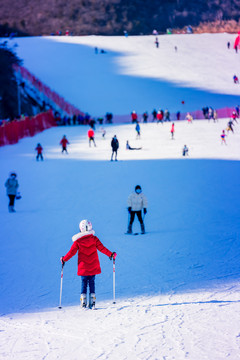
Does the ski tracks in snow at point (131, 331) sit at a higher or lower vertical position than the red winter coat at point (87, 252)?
lower

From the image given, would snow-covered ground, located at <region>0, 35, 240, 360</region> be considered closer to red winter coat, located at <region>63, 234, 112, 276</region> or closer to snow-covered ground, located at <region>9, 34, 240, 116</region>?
red winter coat, located at <region>63, 234, 112, 276</region>

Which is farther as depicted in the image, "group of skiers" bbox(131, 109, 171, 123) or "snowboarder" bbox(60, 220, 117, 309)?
"group of skiers" bbox(131, 109, 171, 123)

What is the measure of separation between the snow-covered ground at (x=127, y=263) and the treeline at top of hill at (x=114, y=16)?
185 feet

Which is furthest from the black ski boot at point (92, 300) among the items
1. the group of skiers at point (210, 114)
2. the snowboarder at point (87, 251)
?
the group of skiers at point (210, 114)

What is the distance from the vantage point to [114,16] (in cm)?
7612

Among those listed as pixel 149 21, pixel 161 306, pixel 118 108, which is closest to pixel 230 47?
pixel 149 21

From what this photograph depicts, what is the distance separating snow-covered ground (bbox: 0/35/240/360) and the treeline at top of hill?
2216 inches

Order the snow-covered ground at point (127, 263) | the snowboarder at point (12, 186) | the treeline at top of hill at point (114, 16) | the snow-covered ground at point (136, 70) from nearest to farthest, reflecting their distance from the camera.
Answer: the snow-covered ground at point (127, 263) < the snowboarder at point (12, 186) < the snow-covered ground at point (136, 70) < the treeline at top of hill at point (114, 16)

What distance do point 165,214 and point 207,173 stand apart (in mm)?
6793

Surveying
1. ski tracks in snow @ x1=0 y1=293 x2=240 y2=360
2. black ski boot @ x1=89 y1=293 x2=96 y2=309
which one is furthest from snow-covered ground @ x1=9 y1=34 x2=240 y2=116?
ski tracks in snow @ x1=0 y1=293 x2=240 y2=360

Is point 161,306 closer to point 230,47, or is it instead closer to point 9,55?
point 9,55

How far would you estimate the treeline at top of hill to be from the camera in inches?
2987

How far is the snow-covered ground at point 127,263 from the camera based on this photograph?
210 inches

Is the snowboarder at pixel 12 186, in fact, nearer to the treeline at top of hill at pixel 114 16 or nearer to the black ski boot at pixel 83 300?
the black ski boot at pixel 83 300
